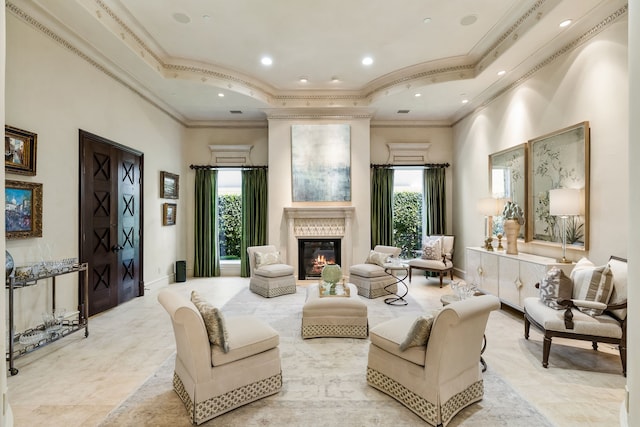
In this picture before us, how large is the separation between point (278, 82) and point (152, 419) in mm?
5285

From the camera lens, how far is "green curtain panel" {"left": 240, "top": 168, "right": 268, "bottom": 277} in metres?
6.89

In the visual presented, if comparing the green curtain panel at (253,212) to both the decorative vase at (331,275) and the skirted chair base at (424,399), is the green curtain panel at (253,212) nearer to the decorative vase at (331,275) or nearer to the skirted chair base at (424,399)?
the decorative vase at (331,275)

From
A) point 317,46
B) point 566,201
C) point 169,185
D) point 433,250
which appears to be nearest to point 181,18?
point 317,46

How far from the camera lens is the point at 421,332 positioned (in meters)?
2.10

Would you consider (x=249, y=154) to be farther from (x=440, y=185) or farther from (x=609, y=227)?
(x=609, y=227)

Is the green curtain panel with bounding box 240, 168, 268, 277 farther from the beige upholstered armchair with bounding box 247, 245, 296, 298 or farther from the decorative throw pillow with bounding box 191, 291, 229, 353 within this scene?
the decorative throw pillow with bounding box 191, 291, 229, 353

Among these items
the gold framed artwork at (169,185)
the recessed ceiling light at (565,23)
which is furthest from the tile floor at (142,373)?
the recessed ceiling light at (565,23)

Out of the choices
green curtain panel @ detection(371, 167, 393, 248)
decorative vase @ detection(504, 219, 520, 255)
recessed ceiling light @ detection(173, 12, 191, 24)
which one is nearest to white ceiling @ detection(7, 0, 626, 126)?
recessed ceiling light @ detection(173, 12, 191, 24)

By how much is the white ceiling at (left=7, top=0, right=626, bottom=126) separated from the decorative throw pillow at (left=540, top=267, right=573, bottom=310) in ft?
9.00

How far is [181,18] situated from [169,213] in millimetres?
3700

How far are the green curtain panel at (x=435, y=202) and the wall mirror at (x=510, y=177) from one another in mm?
1479

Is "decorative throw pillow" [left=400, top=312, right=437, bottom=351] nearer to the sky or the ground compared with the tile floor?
nearer to the sky

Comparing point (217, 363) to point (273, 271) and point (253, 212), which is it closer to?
point (273, 271)

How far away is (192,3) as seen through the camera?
353 cm
